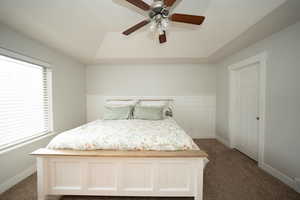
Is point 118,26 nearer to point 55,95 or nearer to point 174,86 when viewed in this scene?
point 55,95

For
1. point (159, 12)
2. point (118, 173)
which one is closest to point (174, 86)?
point (159, 12)

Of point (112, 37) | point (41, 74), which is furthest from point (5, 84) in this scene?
Result: point (112, 37)

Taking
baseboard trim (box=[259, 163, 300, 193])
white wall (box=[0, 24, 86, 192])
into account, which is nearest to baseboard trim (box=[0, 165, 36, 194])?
white wall (box=[0, 24, 86, 192])

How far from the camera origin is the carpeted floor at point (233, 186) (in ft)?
5.22

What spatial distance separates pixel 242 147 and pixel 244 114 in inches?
28.0

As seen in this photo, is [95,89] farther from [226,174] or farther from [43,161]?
[226,174]

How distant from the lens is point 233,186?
1.77 m

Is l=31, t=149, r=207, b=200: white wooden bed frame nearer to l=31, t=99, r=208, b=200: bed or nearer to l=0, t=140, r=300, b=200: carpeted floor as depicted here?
l=31, t=99, r=208, b=200: bed

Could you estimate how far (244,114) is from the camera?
2791mm

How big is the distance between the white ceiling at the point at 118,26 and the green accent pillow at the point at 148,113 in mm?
1287

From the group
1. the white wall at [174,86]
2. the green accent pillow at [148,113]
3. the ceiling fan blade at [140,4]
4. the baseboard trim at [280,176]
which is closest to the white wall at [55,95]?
the white wall at [174,86]

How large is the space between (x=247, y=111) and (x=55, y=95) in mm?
3932

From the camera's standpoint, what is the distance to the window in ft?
5.94

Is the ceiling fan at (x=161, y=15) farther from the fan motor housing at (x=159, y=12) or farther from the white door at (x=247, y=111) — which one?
the white door at (x=247, y=111)
